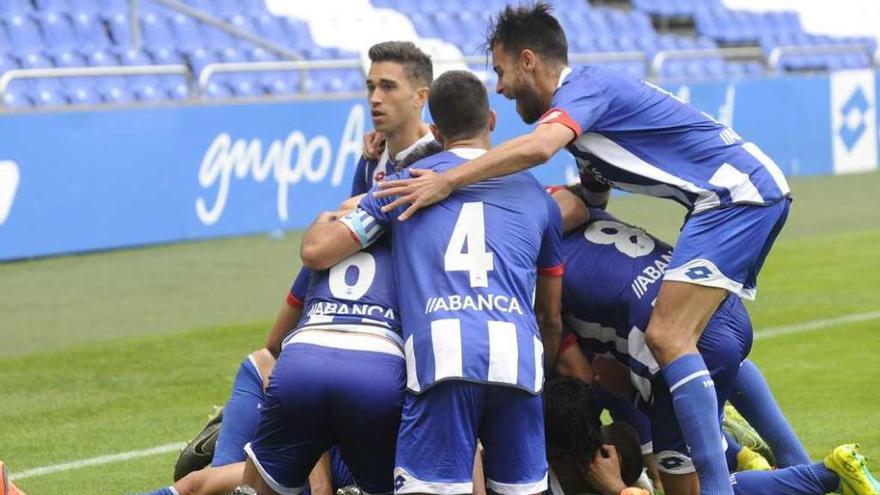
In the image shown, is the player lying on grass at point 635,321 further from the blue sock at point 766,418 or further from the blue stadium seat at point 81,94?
the blue stadium seat at point 81,94

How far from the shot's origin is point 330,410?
4.84m

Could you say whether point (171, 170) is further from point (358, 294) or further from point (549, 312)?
point (358, 294)

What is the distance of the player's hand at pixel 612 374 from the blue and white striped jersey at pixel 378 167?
1.11m

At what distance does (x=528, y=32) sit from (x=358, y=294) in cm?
125

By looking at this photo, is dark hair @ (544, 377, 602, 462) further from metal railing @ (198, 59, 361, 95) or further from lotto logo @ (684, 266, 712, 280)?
metal railing @ (198, 59, 361, 95)

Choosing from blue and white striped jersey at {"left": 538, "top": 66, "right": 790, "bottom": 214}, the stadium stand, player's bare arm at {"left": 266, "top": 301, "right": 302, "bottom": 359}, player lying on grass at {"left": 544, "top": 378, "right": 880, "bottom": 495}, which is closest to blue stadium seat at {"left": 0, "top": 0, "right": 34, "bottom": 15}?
the stadium stand

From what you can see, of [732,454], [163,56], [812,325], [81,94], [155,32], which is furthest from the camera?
[155,32]

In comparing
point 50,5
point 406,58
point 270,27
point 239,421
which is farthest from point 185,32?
point 239,421

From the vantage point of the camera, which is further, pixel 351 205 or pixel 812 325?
pixel 812 325

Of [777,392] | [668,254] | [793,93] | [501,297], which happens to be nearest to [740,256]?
[668,254]

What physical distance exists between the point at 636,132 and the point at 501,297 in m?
1.16

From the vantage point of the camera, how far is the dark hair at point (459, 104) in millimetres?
5078

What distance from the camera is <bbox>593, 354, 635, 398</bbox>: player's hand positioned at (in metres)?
6.04

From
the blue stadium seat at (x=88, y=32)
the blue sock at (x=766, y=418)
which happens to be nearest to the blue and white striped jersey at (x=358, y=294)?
the blue sock at (x=766, y=418)
